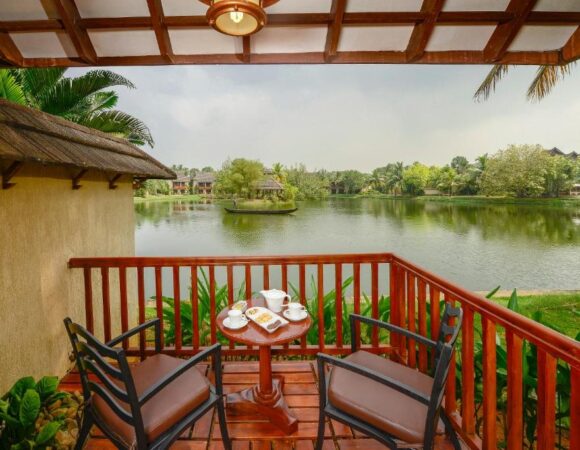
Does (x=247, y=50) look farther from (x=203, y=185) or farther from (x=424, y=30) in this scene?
(x=203, y=185)

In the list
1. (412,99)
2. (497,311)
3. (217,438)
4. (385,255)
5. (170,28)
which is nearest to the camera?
(497,311)

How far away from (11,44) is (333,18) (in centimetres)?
218

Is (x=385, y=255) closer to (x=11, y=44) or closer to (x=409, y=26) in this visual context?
A: (x=409, y=26)

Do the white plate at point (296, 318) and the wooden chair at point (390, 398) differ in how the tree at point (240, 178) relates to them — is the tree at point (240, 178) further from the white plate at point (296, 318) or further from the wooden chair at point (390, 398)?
the wooden chair at point (390, 398)

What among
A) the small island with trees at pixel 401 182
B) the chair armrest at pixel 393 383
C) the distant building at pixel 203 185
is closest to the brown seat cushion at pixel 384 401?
the chair armrest at pixel 393 383

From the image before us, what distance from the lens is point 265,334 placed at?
1.83 m

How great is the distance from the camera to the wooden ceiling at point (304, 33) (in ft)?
6.21

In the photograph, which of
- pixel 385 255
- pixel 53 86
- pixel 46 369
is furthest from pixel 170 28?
pixel 53 86

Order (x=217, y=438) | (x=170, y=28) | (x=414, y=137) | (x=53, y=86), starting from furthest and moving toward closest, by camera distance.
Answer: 1. (x=414, y=137)
2. (x=53, y=86)
3. (x=170, y=28)
4. (x=217, y=438)

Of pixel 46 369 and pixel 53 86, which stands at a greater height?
pixel 53 86

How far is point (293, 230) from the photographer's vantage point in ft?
92.0

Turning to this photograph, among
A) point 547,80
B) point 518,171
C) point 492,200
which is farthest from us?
point 492,200

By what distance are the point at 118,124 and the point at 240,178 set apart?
3037 cm

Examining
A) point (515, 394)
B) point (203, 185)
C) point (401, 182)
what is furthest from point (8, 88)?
point (401, 182)
